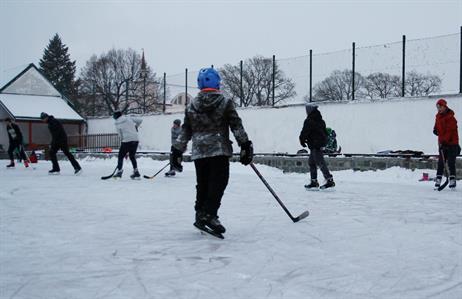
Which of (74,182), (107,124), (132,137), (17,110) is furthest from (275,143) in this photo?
(17,110)

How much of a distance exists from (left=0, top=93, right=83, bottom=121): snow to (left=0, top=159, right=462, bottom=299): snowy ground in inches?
1007

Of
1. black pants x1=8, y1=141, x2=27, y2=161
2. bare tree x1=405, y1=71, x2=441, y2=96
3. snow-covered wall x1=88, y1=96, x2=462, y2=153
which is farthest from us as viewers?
black pants x1=8, y1=141, x2=27, y2=161

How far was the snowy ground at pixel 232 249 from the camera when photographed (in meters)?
2.83

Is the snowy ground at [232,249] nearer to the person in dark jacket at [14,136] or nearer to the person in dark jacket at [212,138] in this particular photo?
the person in dark jacket at [212,138]

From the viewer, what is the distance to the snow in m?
30.8

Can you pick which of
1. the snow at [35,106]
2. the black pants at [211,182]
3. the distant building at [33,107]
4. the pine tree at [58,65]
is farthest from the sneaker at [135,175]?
the pine tree at [58,65]

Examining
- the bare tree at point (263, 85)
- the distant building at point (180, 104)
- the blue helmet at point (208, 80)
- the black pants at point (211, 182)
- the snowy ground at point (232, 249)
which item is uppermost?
the bare tree at point (263, 85)

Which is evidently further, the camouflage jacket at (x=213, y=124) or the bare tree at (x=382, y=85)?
the bare tree at (x=382, y=85)

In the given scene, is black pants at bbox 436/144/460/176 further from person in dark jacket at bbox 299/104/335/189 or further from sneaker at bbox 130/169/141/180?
sneaker at bbox 130/169/141/180

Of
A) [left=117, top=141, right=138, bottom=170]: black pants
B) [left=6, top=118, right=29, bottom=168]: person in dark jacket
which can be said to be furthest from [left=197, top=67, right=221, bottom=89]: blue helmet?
[left=6, top=118, right=29, bottom=168]: person in dark jacket

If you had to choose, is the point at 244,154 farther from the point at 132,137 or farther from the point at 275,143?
the point at 275,143

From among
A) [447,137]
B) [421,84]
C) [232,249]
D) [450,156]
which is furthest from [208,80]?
[421,84]

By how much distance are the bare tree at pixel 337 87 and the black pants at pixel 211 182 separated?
1186 centimetres

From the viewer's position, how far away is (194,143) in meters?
4.49
